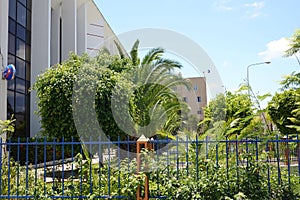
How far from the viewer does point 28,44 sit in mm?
16422

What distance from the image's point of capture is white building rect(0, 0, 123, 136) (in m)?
13.2

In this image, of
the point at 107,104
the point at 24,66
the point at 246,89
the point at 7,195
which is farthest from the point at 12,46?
the point at 246,89

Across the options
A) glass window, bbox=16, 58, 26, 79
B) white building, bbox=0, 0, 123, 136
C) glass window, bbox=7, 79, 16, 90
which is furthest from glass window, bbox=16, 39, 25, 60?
glass window, bbox=7, 79, 16, 90

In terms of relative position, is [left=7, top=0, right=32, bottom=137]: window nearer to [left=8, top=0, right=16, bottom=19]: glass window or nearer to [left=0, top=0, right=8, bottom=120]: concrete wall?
[left=8, top=0, right=16, bottom=19]: glass window

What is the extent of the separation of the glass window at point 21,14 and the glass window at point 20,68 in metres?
1.68

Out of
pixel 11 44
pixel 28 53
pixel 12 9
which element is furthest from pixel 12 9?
pixel 28 53

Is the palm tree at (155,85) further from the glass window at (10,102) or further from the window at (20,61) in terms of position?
the glass window at (10,102)

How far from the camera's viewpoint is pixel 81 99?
1107cm

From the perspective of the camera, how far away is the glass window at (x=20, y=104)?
49.2ft

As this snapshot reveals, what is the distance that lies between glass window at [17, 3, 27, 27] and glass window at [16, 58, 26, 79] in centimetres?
168

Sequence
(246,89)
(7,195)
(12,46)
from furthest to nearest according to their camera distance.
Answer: (12,46) → (246,89) → (7,195)

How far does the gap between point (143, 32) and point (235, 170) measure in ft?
39.5

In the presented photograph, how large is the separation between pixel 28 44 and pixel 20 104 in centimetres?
293

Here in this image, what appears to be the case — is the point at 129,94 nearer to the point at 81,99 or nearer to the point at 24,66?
the point at 81,99
